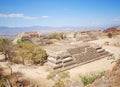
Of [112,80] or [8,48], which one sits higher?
[112,80]

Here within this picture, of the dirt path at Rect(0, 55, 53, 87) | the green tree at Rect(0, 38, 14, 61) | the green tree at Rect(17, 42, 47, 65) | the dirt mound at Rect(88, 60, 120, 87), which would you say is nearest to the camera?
the dirt mound at Rect(88, 60, 120, 87)

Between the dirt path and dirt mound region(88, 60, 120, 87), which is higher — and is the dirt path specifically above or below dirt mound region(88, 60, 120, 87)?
below

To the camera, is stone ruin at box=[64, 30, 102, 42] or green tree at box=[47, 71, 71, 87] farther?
stone ruin at box=[64, 30, 102, 42]

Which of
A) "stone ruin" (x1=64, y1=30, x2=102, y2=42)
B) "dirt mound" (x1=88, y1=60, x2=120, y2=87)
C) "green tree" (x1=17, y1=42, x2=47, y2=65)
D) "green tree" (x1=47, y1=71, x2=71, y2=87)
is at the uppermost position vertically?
"dirt mound" (x1=88, y1=60, x2=120, y2=87)

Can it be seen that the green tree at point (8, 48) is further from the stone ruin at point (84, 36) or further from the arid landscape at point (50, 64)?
the stone ruin at point (84, 36)

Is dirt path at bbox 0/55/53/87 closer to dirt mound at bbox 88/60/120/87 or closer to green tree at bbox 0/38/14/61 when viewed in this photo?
green tree at bbox 0/38/14/61

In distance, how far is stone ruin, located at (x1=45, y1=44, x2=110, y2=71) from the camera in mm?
19702

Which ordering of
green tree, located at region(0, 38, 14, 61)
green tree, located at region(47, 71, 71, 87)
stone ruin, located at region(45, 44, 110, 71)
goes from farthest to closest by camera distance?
green tree, located at region(0, 38, 14, 61) → stone ruin, located at region(45, 44, 110, 71) → green tree, located at region(47, 71, 71, 87)

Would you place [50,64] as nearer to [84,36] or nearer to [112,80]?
[112,80]

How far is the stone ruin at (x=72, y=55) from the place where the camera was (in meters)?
19.7

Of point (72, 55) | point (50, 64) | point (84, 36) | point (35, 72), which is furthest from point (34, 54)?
point (84, 36)

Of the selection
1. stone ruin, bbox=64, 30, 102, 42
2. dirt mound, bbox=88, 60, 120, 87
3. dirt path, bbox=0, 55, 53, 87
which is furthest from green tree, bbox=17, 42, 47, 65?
stone ruin, bbox=64, 30, 102, 42

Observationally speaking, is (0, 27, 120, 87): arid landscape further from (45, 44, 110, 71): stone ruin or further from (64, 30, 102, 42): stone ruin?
(64, 30, 102, 42): stone ruin

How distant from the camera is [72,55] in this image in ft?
70.5
